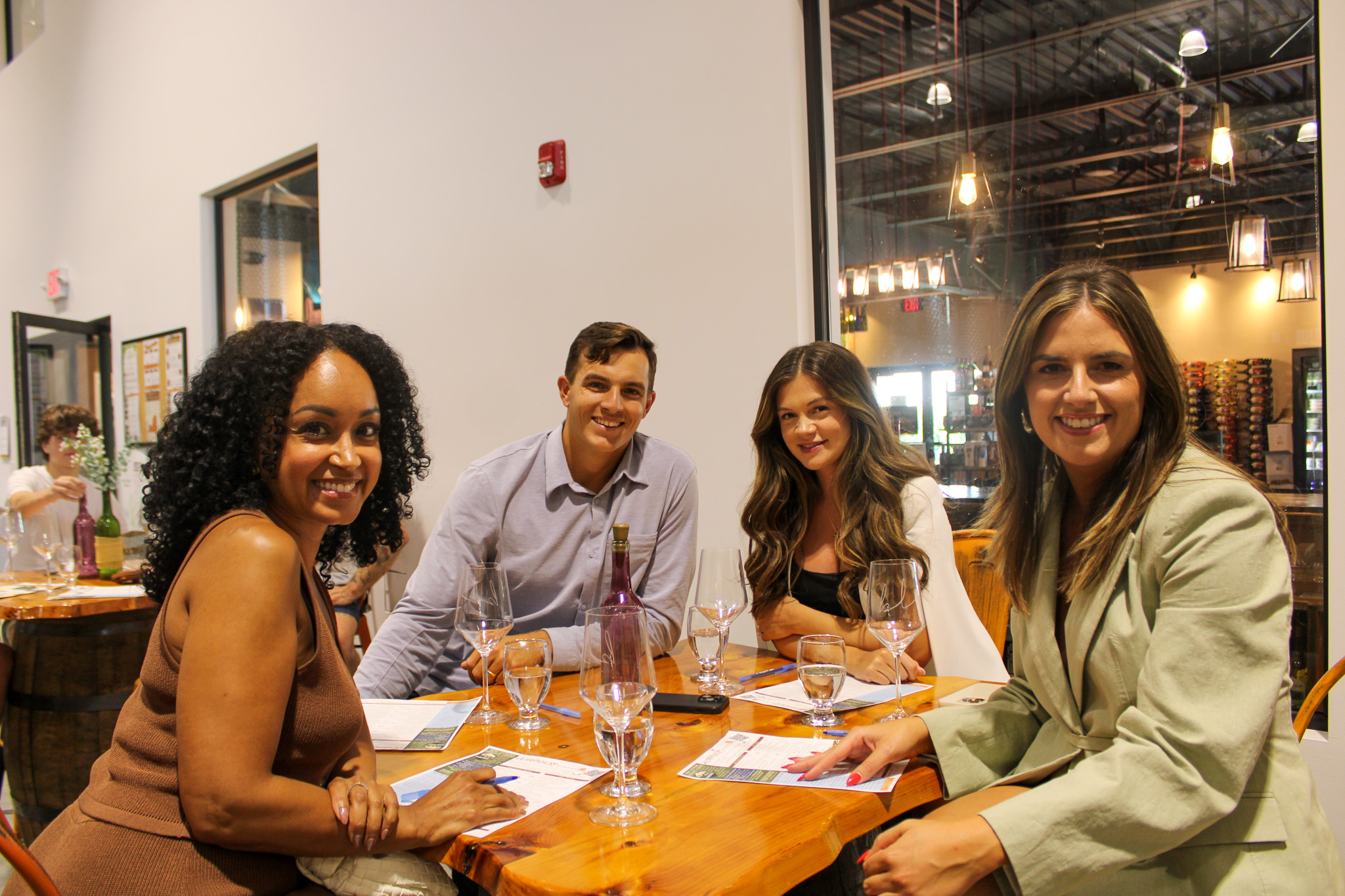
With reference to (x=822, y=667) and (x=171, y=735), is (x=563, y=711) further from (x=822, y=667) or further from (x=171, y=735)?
(x=171, y=735)

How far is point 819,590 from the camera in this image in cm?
223

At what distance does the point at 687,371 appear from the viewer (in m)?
3.30

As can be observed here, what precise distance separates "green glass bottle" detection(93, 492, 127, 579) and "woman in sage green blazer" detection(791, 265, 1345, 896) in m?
3.41

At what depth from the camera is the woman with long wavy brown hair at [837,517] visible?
6.92 ft

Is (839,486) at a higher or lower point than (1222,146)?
lower

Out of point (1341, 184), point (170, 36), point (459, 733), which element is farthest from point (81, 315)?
point (1341, 184)

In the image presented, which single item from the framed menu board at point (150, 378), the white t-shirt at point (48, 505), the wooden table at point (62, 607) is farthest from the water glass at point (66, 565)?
the framed menu board at point (150, 378)

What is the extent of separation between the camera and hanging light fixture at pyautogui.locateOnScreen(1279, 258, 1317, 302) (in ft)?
7.41

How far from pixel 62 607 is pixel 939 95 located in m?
3.27

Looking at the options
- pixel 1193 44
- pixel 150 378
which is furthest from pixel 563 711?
pixel 150 378

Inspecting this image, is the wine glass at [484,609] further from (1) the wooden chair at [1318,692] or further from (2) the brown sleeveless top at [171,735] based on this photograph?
(1) the wooden chair at [1318,692]

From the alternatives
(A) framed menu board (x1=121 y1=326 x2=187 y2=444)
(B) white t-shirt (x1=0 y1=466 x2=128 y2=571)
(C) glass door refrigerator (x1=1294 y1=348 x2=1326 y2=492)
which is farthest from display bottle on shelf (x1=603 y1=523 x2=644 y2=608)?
(A) framed menu board (x1=121 y1=326 x2=187 y2=444)

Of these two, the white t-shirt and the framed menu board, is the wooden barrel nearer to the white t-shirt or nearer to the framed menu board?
the white t-shirt

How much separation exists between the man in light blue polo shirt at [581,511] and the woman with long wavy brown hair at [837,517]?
22cm
